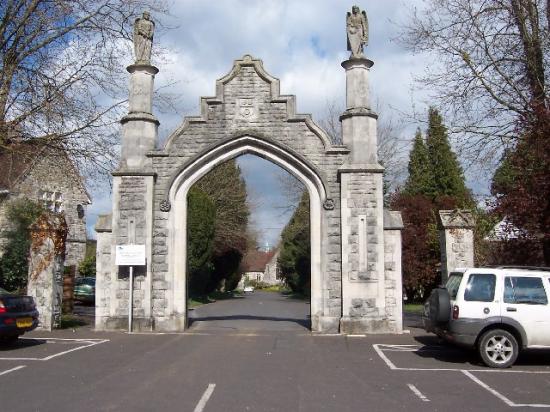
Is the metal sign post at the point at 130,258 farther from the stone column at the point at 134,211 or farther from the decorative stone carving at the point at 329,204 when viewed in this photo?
the decorative stone carving at the point at 329,204

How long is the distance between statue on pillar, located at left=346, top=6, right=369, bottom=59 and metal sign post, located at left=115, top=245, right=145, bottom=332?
25.8 feet

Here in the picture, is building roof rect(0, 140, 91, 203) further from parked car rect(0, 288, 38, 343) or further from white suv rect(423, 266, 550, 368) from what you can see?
white suv rect(423, 266, 550, 368)

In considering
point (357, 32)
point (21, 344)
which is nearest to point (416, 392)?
point (21, 344)

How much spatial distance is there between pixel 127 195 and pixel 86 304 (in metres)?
16.2

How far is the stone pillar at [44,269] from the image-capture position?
16125 mm

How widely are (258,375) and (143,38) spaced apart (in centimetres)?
1124

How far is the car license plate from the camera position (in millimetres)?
12726

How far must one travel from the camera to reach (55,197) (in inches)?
1435

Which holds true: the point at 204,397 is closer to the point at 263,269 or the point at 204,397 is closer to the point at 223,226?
the point at 223,226

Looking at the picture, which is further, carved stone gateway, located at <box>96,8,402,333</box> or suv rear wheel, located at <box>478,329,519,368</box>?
carved stone gateway, located at <box>96,8,402,333</box>

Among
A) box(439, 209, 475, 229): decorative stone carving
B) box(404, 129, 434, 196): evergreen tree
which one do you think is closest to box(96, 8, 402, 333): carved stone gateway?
box(439, 209, 475, 229): decorative stone carving

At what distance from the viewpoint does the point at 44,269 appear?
16219 millimetres

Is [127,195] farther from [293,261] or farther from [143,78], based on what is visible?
[293,261]

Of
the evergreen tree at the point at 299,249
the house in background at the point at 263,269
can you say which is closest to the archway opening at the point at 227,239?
the evergreen tree at the point at 299,249
